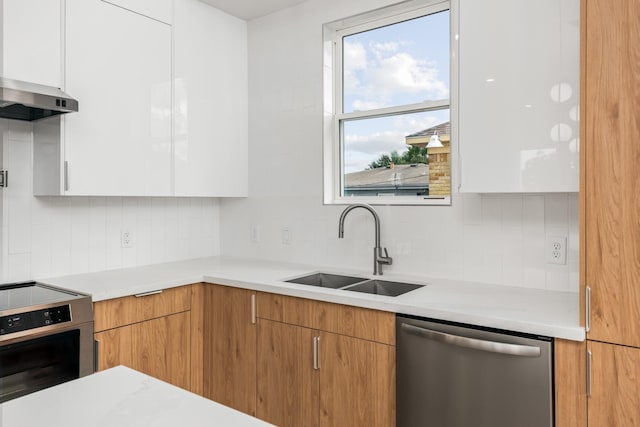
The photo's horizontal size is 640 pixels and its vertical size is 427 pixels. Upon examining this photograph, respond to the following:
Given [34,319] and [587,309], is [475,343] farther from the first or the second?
[34,319]

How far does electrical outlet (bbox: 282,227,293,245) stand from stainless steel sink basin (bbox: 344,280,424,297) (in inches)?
29.6

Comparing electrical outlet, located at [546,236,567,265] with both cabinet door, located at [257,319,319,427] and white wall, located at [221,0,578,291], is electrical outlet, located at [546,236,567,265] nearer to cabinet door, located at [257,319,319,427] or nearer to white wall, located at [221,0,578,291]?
white wall, located at [221,0,578,291]

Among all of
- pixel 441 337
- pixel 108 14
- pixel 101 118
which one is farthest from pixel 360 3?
pixel 441 337

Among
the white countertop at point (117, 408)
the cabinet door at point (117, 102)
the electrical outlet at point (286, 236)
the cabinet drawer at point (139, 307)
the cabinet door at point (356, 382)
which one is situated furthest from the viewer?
the electrical outlet at point (286, 236)

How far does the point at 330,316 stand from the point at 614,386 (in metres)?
1.06

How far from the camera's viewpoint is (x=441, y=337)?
1.68m

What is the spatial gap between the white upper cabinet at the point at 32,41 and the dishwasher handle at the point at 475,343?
1963 mm

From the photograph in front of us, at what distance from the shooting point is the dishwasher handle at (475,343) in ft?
4.96

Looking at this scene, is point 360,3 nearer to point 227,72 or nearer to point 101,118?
point 227,72

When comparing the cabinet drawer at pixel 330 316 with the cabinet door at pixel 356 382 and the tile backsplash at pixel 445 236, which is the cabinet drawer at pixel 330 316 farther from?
the tile backsplash at pixel 445 236

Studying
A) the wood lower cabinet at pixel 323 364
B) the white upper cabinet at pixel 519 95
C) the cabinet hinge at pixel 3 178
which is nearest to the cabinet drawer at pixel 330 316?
the wood lower cabinet at pixel 323 364

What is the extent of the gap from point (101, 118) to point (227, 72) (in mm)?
979

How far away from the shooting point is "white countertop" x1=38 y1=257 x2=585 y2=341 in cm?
159

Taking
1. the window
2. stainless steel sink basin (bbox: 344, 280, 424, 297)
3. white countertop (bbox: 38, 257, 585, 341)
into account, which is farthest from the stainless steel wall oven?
the window
